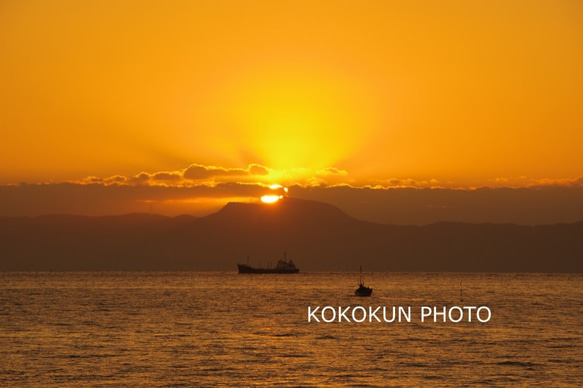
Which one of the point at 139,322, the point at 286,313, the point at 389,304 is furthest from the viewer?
the point at 389,304

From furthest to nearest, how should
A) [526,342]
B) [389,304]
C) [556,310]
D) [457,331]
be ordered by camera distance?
[389,304] → [556,310] → [457,331] → [526,342]

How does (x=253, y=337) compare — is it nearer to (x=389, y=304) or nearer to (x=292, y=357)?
(x=292, y=357)

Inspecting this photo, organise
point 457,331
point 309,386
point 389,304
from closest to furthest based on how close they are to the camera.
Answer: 1. point 309,386
2. point 457,331
3. point 389,304

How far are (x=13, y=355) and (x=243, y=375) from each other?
834 inches

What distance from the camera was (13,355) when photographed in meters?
69.4

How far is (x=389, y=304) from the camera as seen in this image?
149 metres

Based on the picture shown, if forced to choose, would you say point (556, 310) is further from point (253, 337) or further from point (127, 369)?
point (127, 369)

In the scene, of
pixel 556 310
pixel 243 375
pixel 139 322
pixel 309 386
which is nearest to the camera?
pixel 309 386

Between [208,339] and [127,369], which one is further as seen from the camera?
[208,339]

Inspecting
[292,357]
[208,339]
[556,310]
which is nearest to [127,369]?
[292,357]

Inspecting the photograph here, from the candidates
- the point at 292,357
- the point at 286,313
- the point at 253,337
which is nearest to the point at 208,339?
the point at 253,337

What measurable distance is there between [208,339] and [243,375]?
24.4 m

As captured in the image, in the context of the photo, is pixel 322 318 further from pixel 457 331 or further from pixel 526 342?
pixel 526 342

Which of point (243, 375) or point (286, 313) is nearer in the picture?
point (243, 375)
